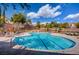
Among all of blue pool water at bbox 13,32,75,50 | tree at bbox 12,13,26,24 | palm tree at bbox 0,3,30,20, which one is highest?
palm tree at bbox 0,3,30,20

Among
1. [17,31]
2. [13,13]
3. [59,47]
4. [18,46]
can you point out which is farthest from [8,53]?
[59,47]

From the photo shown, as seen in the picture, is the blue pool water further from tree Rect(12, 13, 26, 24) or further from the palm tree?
the palm tree

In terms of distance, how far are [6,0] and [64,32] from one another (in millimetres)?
618

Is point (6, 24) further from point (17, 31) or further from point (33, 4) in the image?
point (33, 4)

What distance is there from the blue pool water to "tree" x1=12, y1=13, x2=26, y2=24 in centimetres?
15

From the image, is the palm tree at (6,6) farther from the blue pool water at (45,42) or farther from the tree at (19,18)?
the blue pool water at (45,42)

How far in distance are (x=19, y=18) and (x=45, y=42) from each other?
331 millimetres

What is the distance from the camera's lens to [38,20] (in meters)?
1.66

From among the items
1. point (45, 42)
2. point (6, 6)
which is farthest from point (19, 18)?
point (45, 42)

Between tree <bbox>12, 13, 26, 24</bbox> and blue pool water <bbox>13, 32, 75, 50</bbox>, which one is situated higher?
tree <bbox>12, 13, 26, 24</bbox>

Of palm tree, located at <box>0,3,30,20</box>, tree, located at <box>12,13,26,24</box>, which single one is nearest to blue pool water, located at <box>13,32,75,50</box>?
tree, located at <box>12,13,26,24</box>

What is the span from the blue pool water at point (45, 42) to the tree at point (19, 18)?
0.15m

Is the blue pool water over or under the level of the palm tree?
under

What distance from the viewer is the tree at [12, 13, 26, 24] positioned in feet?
5.42
